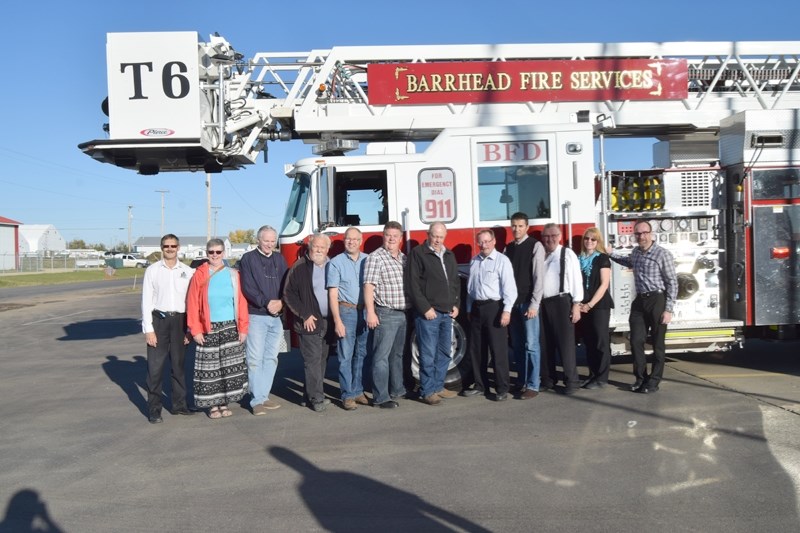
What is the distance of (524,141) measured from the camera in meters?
8.10

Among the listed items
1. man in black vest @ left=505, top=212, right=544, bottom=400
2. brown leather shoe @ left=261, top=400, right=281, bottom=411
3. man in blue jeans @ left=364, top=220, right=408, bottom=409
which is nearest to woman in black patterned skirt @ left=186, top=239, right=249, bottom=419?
brown leather shoe @ left=261, top=400, right=281, bottom=411

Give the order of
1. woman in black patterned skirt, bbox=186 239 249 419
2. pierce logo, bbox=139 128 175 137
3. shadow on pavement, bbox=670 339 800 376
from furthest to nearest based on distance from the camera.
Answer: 1. shadow on pavement, bbox=670 339 800 376
2. pierce logo, bbox=139 128 175 137
3. woman in black patterned skirt, bbox=186 239 249 419

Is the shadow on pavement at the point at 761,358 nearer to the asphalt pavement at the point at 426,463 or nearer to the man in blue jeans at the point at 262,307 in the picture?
the asphalt pavement at the point at 426,463

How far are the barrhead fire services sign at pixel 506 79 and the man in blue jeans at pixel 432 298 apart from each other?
2395mm

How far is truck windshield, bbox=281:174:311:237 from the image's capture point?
8.15 meters

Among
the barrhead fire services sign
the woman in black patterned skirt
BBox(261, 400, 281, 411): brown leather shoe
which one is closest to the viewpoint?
the woman in black patterned skirt

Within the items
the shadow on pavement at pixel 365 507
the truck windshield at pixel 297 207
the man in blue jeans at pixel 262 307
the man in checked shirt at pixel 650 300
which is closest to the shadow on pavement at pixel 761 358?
the man in checked shirt at pixel 650 300

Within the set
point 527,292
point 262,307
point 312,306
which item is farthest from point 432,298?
point 262,307

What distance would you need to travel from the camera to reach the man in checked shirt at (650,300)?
7.66 meters

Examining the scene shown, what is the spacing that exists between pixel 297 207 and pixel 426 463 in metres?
3.74

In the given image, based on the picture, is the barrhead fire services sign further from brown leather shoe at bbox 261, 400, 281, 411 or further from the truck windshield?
brown leather shoe at bbox 261, 400, 281, 411

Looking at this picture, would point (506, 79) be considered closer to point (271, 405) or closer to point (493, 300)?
point (493, 300)

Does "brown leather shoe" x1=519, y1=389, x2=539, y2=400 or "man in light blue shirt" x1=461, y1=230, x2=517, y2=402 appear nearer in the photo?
"man in light blue shirt" x1=461, y1=230, x2=517, y2=402

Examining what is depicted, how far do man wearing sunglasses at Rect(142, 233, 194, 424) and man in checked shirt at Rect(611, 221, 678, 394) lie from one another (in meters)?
4.87
